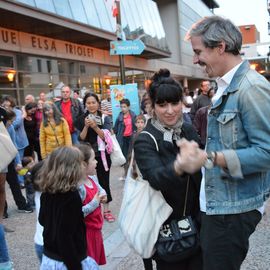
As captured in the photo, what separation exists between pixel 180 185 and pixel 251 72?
0.75 meters

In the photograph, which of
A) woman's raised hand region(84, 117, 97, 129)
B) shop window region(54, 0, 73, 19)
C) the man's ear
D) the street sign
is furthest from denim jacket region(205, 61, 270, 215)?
shop window region(54, 0, 73, 19)

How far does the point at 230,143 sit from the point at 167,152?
56 centimetres

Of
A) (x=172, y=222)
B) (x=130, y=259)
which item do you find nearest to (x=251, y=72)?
(x=172, y=222)

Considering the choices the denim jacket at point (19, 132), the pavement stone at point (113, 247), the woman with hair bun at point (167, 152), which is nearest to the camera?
the woman with hair bun at point (167, 152)

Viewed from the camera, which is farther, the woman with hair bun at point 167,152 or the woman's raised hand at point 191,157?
the woman with hair bun at point 167,152

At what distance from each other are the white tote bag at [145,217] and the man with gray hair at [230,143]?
0.33m

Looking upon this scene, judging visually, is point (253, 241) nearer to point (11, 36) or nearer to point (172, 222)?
point (172, 222)

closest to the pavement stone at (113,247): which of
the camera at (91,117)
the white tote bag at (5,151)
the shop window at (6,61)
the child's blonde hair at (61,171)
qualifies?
the white tote bag at (5,151)

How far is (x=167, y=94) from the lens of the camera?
240cm

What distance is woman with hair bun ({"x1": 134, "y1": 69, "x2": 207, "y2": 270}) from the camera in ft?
7.22

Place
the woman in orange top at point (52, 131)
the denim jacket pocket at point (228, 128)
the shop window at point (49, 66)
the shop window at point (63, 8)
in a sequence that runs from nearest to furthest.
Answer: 1. the denim jacket pocket at point (228, 128)
2. the woman in orange top at point (52, 131)
3. the shop window at point (63, 8)
4. the shop window at point (49, 66)

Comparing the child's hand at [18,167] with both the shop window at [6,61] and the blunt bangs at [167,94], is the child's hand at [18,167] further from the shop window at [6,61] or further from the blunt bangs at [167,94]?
the shop window at [6,61]

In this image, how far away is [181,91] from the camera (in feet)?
8.17

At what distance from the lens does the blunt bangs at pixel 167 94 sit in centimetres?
241
